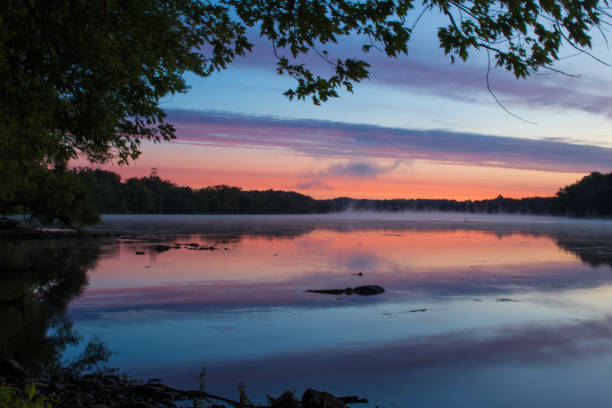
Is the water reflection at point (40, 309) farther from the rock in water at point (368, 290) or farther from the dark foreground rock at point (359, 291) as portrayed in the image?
the rock in water at point (368, 290)

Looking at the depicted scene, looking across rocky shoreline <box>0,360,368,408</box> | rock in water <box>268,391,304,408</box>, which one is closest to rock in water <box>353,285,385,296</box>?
rocky shoreline <box>0,360,368,408</box>

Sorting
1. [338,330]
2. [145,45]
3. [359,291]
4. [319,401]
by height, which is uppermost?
[145,45]

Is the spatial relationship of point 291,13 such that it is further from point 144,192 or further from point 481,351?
point 144,192

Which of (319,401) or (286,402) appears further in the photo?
(319,401)

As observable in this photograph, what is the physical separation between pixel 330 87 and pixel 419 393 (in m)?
6.13

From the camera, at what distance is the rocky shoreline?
7035 mm

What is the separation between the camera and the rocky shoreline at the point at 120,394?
23.1ft

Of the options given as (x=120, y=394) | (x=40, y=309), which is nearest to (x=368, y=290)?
(x=40, y=309)

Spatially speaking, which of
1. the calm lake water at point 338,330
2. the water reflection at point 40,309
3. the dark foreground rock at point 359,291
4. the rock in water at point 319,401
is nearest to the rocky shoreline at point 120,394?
the rock in water at point 319,401

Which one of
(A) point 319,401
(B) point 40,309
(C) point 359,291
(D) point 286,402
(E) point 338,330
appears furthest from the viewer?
(C) point 359,291

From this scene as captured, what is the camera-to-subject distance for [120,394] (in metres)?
7.86

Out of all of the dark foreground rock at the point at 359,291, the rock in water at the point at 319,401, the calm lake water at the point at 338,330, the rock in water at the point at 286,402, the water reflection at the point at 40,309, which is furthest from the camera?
the dark foreground rock at the point at 359,291

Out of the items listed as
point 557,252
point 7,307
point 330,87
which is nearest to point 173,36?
point 330,87

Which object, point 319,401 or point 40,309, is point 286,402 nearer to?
point 319,401
